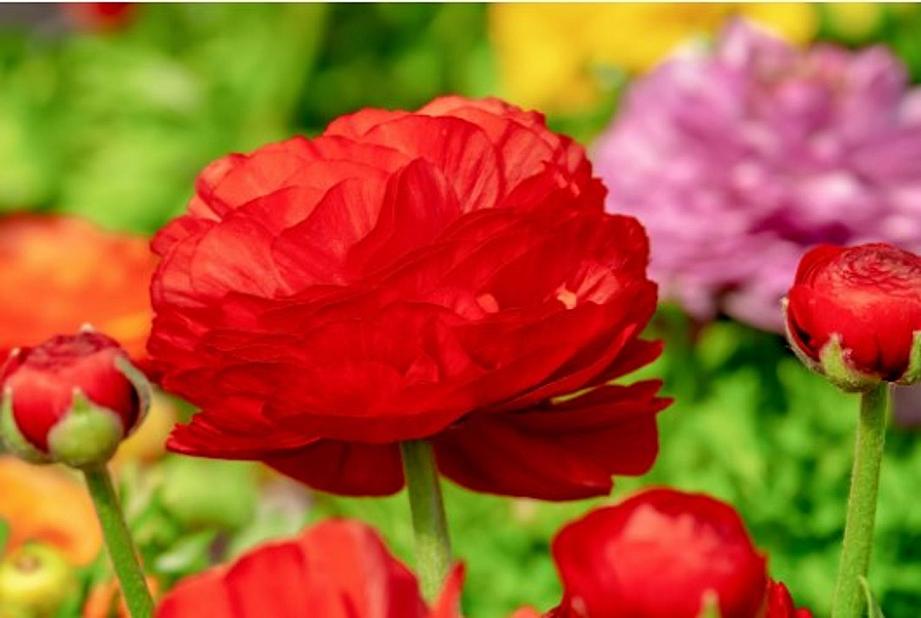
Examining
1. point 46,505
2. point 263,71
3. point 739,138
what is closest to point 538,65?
point 263,71

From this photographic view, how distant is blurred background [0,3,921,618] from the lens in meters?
1.10

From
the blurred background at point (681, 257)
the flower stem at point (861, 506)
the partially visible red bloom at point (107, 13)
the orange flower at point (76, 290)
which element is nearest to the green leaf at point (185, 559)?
the blurred background at point (681, 257)

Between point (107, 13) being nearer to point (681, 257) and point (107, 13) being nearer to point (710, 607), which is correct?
point (681, 257)

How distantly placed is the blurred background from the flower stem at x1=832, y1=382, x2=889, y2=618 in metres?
0.35

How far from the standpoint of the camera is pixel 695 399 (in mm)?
1376

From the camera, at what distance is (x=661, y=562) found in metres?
0.52

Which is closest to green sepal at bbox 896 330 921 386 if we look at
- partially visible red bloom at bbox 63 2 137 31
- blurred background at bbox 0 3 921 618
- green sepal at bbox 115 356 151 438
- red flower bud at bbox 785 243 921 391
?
red flower bud at bbox 785 243 921 391

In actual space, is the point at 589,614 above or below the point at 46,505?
above

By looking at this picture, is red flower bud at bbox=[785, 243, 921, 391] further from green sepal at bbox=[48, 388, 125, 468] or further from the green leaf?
the green leaf

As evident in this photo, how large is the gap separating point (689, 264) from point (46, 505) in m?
0.43

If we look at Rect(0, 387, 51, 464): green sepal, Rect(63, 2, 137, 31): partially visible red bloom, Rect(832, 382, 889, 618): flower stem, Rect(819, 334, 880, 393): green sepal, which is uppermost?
Rect(0, 387, 51, 464): green sepal

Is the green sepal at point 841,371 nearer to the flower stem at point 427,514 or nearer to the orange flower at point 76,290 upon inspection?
the flower stem at point 427,514

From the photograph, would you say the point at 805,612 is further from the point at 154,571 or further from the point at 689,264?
the point at 689,264

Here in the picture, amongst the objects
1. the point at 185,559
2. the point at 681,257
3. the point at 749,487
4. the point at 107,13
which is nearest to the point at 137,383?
the point at 185,559
